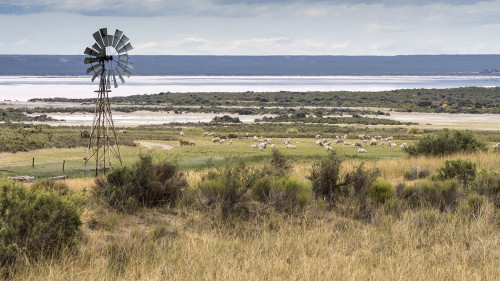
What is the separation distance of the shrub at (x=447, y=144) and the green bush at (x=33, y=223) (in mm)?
19374

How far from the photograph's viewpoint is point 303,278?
722 cm

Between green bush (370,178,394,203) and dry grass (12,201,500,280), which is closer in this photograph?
dry grass (12,201,500,280)

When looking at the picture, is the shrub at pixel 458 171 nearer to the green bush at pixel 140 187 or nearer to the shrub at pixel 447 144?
the green bush at pixel 140 187

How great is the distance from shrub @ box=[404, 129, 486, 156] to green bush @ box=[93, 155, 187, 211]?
1553 centimetres

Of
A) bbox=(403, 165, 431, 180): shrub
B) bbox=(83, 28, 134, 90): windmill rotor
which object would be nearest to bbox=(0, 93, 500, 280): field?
bbox=(403, 165, 431, 180): shrub

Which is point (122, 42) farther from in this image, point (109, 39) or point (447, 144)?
point (447, 144)

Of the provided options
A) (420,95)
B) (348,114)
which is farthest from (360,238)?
(420,95)

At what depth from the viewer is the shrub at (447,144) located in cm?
2555

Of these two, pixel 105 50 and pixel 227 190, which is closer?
pixel 227 190

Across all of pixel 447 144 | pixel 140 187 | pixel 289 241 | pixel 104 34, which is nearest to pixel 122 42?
pixel 104 34

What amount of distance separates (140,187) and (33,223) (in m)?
4.05

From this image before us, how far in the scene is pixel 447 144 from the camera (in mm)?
25578

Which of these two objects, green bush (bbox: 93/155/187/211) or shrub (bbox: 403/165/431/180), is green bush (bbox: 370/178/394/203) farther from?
green bush (bbox: 93/155/187/211)

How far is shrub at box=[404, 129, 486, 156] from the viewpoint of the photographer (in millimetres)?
25547
